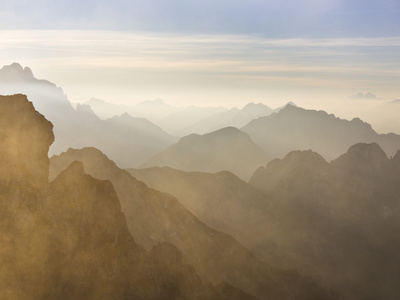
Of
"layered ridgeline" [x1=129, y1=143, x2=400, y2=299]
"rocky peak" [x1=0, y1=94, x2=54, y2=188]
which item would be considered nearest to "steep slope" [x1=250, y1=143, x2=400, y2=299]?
"layered ridgeline" [x1=129, y1=143, x2=400, y2=299]

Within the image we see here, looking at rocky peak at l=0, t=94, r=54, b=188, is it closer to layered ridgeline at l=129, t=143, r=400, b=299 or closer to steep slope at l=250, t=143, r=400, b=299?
layered ridgeline at l=129, t=143, r=400, b=299

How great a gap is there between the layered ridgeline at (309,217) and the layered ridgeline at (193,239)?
84.6 feet

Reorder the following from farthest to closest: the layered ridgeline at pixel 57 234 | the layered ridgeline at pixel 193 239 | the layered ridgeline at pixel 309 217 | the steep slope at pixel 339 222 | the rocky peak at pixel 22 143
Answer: the steep slope at pixel 339 222
the layered ridgeline at pixel 309 217
the layered ridgeline at pixel 193 239
the rocky peak at pixel 22 143
the layered ridgeline at pixel 57 234

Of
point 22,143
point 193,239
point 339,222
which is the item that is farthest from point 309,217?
point 22,143

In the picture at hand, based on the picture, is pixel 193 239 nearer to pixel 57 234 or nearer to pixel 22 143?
pixel 57 234

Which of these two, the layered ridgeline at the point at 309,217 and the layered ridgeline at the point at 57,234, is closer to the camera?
the layered ridgeline at the point at 57,234

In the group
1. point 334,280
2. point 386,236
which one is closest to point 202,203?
point 334,280

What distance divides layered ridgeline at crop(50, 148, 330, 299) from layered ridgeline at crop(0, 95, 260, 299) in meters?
27.2

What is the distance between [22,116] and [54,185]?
35.3 feet

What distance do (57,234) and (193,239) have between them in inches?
2080

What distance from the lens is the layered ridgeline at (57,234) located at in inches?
2132

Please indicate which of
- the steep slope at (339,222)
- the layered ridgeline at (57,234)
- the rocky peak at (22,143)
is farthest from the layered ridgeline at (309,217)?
the rocky peak at (22,143)

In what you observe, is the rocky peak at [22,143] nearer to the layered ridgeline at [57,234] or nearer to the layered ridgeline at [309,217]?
the layered ridgeline at [57,234]

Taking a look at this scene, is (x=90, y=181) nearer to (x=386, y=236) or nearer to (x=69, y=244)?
(x=69, y=244)
